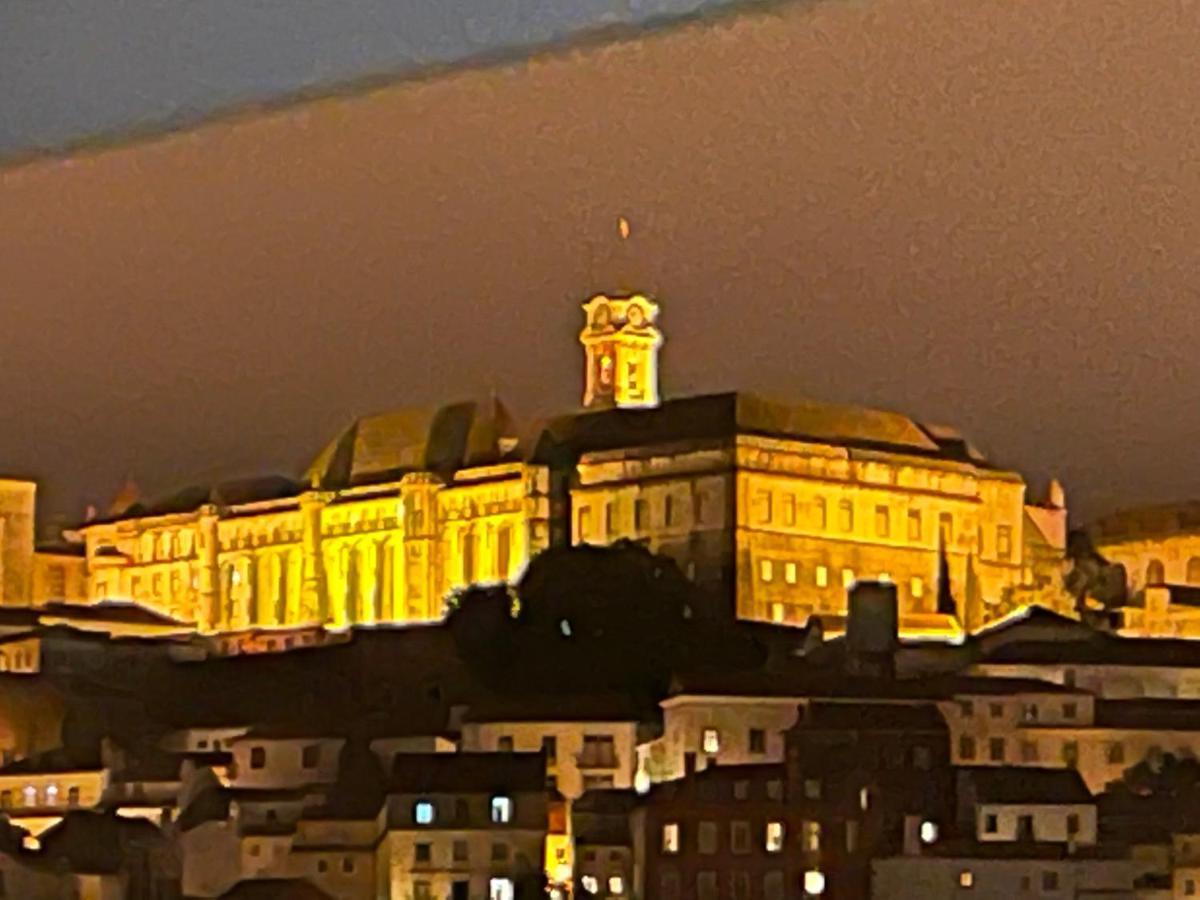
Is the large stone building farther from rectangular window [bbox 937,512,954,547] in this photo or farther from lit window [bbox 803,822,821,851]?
lit window [bbox 803,822,821,851]

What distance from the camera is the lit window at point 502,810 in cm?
201

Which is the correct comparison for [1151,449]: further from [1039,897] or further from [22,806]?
[22,806]

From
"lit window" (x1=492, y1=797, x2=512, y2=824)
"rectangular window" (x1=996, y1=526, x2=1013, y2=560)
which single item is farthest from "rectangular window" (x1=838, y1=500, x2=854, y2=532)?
"lit window" (x1=492, y1=797, x2=512, y2=824)

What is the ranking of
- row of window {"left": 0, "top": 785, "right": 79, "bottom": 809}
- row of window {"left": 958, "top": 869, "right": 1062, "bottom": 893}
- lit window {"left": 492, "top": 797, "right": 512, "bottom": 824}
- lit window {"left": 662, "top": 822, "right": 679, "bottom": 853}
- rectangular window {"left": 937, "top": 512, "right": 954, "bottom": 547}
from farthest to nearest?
row of window {"left": 0, "top": 785, "right": 79, "bottom": 809} → lit window {"left": 492, "top": 797, "right": 512, "bottom": 824} → lit window {"left": 662, "top": 822, "right": 679, "bottom": 853} → rectangular window {"left": 937, "top": 512, "right": 954, "bottom": 547} → row of window {"left": 958, "top": 869, "right": 1062, "bottom": 893}

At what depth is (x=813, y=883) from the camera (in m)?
1.80

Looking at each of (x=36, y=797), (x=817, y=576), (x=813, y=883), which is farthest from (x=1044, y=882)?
(x=36, y=797)

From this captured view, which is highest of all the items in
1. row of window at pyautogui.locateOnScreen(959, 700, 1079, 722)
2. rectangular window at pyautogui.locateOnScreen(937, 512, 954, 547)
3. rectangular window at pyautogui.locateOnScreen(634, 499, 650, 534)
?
rectangular window at pyautogui.locateOnScreen(634, 499, 650, 534)

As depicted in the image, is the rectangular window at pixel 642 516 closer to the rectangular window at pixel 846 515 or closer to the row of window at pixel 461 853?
the rectangular window at pixel 846 515

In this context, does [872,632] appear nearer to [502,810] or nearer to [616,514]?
[616,514]

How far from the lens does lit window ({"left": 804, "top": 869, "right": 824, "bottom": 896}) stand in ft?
5.90

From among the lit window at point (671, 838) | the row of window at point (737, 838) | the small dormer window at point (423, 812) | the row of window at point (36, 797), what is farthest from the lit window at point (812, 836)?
the row of window at point (36, 797)

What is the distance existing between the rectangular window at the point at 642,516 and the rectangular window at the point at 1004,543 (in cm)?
34

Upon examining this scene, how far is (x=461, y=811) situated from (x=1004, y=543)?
22.4 inches

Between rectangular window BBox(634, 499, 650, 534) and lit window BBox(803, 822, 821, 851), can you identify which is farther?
rectangular window BBox(634, 499, 650, 534)
